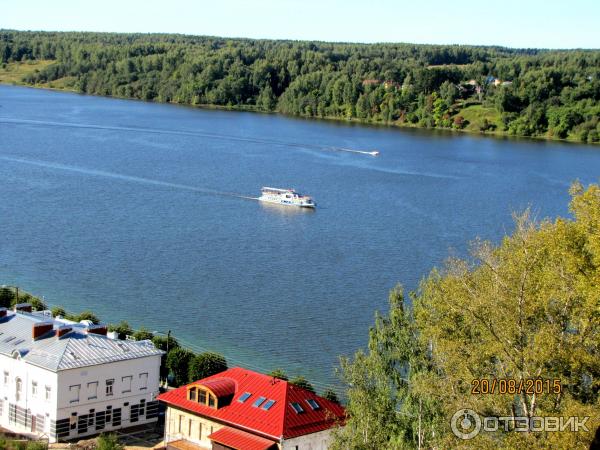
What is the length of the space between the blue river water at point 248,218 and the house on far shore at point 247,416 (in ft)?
11.5

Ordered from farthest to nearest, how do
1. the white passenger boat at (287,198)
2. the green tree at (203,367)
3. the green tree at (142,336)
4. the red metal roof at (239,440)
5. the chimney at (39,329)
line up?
the white passenger boat at (287,198) < the green tree at (142,336) < the green tree at (203,367) < the chimney at (39,329) < the red metal roof at (239,440)

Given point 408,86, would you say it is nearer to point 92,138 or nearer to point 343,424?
point 92,138

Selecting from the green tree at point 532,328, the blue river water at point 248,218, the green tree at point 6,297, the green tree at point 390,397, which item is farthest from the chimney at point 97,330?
the green tree at point 532,328

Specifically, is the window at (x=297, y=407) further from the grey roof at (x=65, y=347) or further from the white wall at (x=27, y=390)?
the white wall at (x=27, y=390)

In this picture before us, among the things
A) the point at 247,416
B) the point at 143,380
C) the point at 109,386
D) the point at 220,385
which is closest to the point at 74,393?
the point at 109,386

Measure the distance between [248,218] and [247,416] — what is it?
66.0 ft

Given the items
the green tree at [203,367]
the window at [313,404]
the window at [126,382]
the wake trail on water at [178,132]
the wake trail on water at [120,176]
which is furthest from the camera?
the wake trail on water at [178,132]

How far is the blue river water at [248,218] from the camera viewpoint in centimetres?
2044

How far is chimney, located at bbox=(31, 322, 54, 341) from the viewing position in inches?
567

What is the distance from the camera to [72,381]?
1360 cm

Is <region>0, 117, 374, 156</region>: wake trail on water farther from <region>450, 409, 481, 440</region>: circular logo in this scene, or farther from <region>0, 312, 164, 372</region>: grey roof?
<region>450, 409, 481, 440</region>: circular logo

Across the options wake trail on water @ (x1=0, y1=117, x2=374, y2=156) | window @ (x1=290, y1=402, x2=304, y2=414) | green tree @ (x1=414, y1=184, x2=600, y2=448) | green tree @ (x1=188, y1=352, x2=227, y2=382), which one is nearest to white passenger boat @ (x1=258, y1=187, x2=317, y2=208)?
wake trail on water @ (x1=0, y1=117, x2=374, y2=156)

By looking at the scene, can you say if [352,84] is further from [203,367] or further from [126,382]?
[126,382]

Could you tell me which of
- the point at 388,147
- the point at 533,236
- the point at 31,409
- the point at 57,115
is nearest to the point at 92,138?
the point at 57,115
